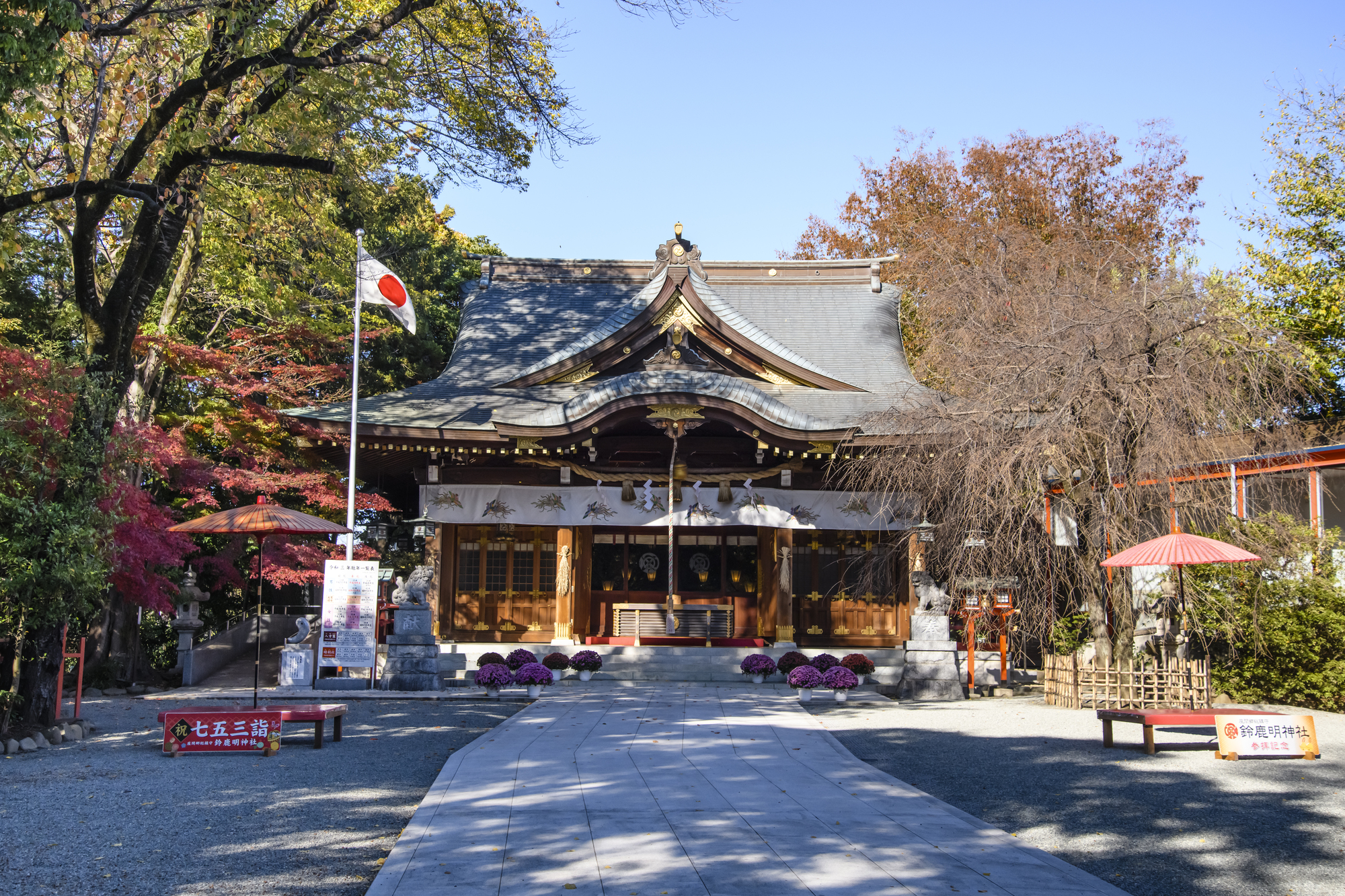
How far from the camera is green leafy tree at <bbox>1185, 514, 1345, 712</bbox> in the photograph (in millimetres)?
12016

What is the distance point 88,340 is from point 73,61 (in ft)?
9.37

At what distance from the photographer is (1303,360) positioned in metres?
10.8

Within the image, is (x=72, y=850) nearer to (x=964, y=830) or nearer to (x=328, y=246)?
(x=964, y=830)

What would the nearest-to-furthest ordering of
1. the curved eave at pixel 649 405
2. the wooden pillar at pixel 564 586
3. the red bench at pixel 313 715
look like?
the red bench at pixel 313 715 < the curved eave at pixel 649 405 < the wooden pillar at pixel 564 586

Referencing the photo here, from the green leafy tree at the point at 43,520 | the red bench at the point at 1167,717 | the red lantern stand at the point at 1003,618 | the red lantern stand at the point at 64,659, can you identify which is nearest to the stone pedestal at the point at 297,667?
the red lantern stand at the point at 64,659

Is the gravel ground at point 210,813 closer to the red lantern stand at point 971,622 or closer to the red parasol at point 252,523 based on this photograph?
the red parasol at point 252,523

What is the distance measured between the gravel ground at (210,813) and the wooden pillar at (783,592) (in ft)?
25.1

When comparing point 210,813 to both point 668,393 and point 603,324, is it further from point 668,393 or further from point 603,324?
point 603,324

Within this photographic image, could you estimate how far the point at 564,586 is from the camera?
55.3 ft

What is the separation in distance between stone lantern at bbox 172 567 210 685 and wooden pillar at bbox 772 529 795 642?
1002 cm

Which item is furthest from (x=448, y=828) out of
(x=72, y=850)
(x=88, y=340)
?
(x=88, y=340)

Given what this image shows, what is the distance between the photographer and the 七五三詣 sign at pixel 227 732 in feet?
28.5

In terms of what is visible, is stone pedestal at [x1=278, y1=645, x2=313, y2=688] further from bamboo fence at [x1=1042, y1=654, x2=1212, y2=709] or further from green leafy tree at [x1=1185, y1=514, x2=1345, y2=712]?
green leafy tree at [x1=1185, y1=514, x2=1345, y2=712]

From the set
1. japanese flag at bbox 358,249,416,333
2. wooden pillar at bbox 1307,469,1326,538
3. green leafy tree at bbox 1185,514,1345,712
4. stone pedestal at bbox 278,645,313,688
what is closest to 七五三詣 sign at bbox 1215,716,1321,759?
green leafy tree at bbox 1185,514,1345,712
